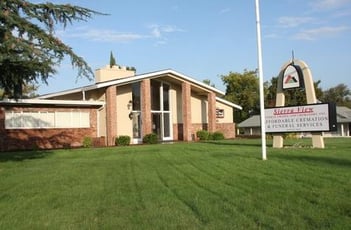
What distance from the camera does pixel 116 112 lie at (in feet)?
108

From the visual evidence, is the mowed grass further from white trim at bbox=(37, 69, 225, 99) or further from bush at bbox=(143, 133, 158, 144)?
bush at bbox=(143, 133, 158, 144)

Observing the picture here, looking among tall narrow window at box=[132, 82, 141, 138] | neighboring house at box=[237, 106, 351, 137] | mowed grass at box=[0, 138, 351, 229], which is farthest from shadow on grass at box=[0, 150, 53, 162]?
neighboring house at box=[237, 106, 351, 137]

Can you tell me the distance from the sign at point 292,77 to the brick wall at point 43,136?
14569 millimetres

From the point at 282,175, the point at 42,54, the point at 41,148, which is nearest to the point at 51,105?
the point at 41,148

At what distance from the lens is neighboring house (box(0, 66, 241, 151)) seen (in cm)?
2927

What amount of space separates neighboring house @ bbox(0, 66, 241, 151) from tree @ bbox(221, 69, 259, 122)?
68.6 feet

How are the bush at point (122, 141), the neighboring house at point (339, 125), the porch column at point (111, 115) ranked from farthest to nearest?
the neighboring house at point (339, 125)
the porch column at point (111, 115)
the bush at point (122, 141)

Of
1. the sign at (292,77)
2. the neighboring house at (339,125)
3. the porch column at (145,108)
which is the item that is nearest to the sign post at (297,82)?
the sign at (292,77)

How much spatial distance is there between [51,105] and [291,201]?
24.3 meters

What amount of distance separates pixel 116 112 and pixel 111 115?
841mm

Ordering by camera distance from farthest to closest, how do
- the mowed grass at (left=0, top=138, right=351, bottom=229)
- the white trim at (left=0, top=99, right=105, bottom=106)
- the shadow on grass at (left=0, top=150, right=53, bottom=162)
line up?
the white trim at (left=0, top=99, right=105, bottom=106) → the shadow on grass at (left=0, top=150, right=53, bottom=162) → the mowed grass at (left=0, top=138, right=351, bottom=229)

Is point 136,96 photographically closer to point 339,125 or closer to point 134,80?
point 134,80

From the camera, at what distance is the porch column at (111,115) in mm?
32062

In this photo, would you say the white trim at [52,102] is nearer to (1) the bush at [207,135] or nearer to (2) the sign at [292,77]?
(1) the bush at [207,135]
